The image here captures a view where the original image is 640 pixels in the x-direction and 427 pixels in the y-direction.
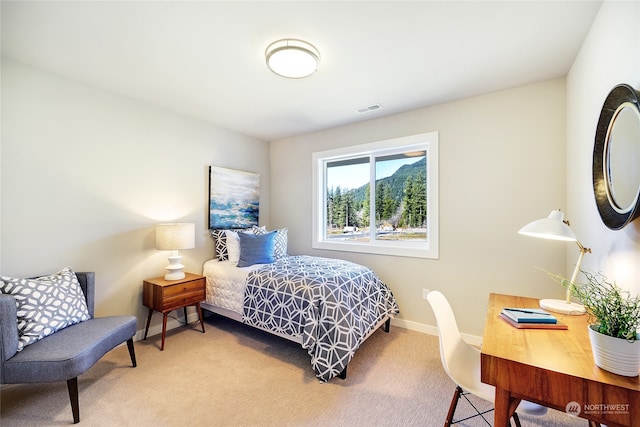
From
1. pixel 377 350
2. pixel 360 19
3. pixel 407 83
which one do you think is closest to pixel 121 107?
pixel 360 19

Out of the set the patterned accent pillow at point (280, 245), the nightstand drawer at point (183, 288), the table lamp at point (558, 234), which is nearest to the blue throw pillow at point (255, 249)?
the patterned accent pillow at point (280, 245)

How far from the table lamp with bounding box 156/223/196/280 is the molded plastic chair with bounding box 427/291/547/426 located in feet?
7.99

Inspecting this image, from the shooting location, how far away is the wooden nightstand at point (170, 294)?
8.52ft

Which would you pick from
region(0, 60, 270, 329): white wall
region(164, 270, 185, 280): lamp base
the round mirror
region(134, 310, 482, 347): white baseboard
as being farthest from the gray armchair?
the round mirror

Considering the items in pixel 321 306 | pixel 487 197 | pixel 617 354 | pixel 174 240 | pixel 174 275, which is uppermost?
pixel 487 197

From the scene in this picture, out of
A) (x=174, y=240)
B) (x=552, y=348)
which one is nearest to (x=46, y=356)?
(x=174, y=240)

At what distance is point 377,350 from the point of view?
2.58m

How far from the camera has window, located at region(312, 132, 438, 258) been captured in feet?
9.93

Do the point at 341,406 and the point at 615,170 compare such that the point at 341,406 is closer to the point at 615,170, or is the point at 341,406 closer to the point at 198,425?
the point at 198,425

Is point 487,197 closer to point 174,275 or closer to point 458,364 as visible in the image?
point 458,364

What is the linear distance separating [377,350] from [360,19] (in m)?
2.76

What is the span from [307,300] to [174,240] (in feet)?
5.10

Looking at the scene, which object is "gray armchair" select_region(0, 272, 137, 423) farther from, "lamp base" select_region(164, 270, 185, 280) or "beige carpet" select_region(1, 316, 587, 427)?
"lamp base" select_region(164, 270, 185, 280)

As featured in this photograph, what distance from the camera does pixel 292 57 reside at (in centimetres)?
191
